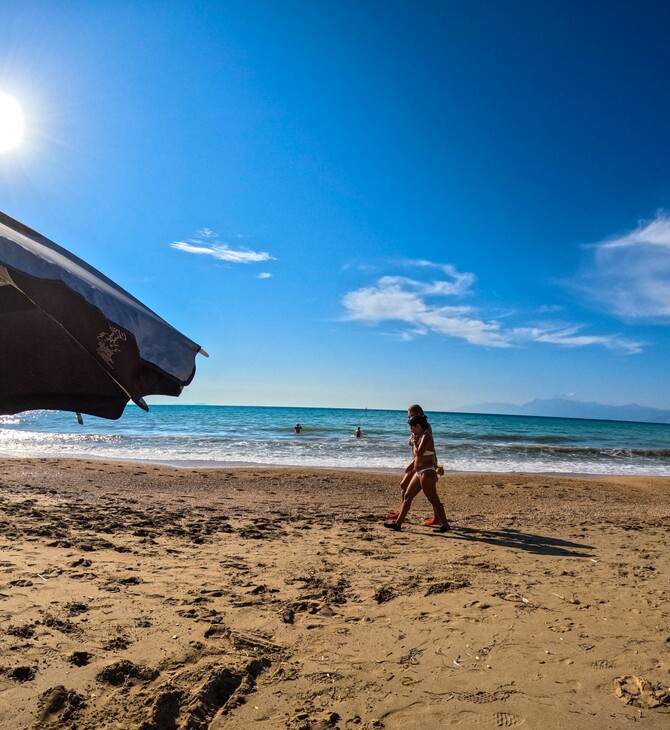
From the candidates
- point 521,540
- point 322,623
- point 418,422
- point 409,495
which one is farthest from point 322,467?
point 322,623

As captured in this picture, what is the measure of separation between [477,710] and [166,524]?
19.0ft

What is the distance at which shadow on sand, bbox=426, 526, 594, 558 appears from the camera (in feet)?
21.7

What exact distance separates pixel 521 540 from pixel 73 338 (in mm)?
6911

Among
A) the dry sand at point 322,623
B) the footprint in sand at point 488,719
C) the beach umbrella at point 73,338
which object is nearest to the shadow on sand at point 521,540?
the dry sand at point 322,623

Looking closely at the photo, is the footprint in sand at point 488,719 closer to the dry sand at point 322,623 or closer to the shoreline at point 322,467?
the dry sand at point 322,623

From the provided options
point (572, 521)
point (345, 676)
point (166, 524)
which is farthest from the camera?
point (572, 521)

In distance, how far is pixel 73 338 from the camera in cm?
248

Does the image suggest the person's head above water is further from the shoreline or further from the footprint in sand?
the shoreline

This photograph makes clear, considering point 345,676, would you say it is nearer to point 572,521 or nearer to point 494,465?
point 572,521

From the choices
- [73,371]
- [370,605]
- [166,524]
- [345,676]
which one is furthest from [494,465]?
[73,371]

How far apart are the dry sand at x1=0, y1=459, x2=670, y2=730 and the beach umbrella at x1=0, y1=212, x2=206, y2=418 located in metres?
1.78

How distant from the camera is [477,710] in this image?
289 centimetres

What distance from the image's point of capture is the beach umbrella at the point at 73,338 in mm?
1846

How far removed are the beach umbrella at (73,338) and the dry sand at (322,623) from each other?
5.85ft
